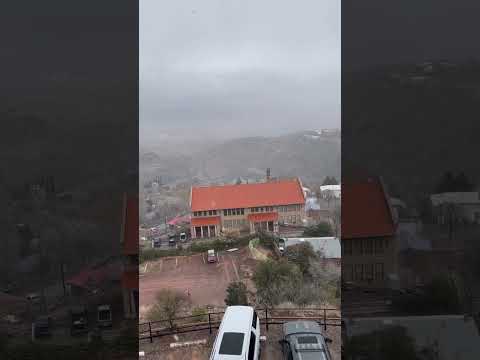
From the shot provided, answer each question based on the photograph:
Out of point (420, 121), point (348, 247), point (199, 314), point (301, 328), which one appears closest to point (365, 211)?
point (348, 247)

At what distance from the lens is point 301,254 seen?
7.50 m

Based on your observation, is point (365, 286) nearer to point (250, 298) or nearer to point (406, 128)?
point (406, 128)

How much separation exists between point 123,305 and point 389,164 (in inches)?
107

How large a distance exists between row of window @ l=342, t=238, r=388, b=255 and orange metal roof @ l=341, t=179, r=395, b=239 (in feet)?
0.21

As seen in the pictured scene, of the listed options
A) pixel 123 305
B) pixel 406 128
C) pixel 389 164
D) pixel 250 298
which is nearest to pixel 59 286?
pixel 123 305

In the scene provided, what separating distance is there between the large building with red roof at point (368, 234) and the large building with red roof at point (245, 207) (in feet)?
14.0

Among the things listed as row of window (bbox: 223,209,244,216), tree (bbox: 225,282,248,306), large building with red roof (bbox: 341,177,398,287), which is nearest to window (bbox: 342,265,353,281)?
large building with red roof (bbox: 341,177,398,287)

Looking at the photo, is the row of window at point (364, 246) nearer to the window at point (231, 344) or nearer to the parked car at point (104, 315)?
the window at point (231, 344)

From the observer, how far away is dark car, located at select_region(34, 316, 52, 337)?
3289 millimetres

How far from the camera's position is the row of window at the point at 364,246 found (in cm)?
336

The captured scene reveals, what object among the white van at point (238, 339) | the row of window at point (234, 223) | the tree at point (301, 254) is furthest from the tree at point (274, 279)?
the white van at point (238, 339)

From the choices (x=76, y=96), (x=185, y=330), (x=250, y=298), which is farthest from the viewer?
(x=250, y=298)

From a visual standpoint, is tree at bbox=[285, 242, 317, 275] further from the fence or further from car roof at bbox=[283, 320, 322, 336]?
car roof at bbox=[283, 320, 322, 336]

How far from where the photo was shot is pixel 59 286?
324cm
